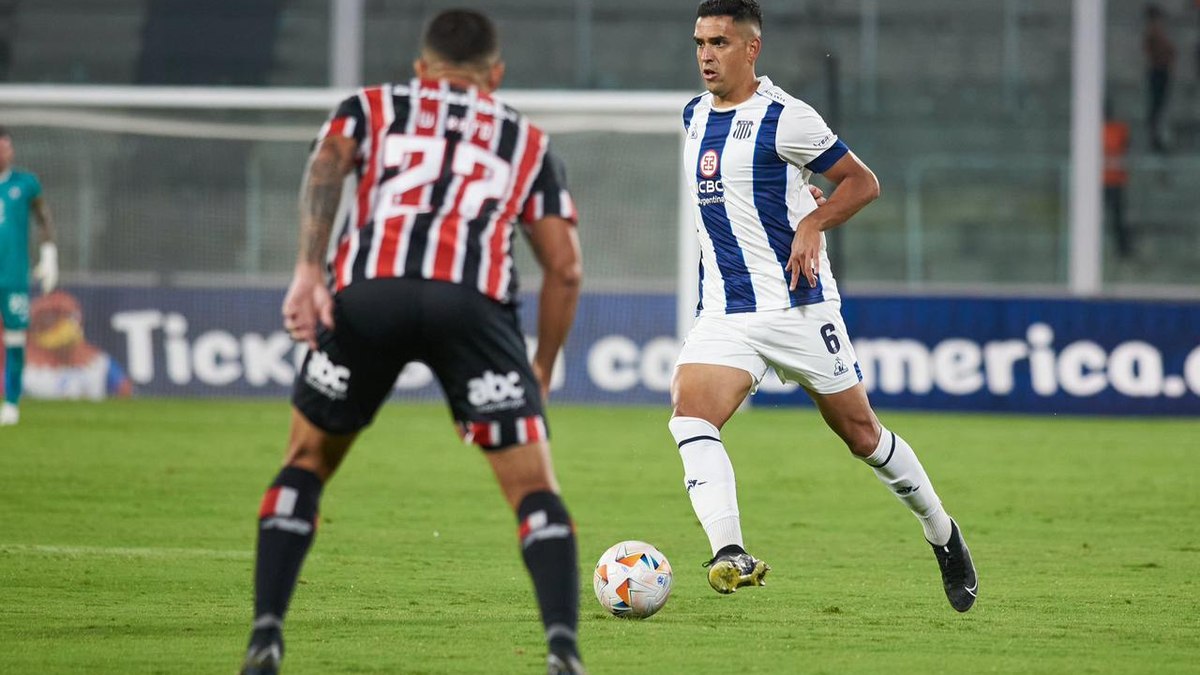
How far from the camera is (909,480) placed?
6.39 meters

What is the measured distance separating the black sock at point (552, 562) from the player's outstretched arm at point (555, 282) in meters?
0.34

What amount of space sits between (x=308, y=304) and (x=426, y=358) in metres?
0.33

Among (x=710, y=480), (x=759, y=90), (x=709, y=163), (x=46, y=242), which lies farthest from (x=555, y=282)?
(x=46, y=242)

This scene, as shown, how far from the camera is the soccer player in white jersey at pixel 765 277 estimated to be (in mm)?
6277

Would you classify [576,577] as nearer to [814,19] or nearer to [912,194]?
[912,194]

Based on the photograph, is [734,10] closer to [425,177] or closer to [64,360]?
[425,177]

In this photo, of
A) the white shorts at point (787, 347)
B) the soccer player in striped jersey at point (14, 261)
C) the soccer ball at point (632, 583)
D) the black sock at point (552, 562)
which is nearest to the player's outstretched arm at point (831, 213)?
the white shorts at point (787, 347)

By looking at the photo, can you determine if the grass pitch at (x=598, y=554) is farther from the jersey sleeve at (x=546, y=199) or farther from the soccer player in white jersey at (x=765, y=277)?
the jersey sleeve at (x=546, y=199)

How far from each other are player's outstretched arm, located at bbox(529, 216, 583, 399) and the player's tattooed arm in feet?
1.66

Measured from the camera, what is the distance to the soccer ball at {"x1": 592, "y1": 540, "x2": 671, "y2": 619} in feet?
19.2

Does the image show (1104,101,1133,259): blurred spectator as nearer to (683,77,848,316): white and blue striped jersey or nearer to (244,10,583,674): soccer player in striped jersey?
(683,77,848,316): white and blue striped jersey

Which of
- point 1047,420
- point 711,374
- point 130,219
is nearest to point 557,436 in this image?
point 1047,420

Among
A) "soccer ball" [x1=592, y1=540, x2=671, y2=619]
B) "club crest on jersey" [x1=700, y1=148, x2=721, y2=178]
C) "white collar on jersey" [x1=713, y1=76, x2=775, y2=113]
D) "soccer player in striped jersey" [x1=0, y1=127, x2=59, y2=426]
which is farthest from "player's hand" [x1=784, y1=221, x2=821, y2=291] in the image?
"soccer player in striped jersey" [x1=0, y1=127, x2=59, y2=426]

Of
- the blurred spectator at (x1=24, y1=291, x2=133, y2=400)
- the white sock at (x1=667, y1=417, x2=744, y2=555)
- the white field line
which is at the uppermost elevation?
the white sock at (x1=667, y1=417, x2=744, y2=555)
